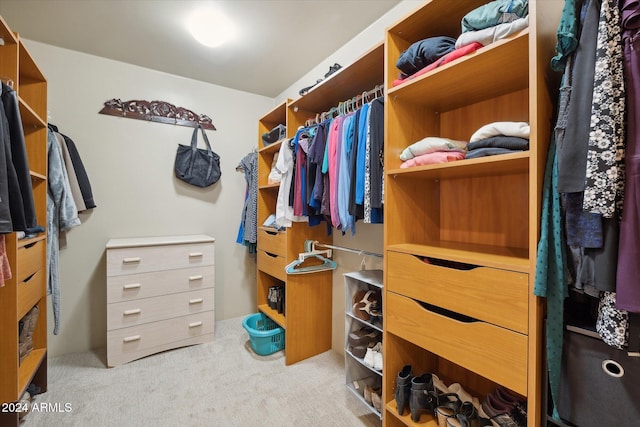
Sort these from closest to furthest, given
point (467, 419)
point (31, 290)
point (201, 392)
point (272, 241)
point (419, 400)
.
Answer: point (467, 419), point (419, 400), point (31, 290), point (201, 392), point (272, 241)

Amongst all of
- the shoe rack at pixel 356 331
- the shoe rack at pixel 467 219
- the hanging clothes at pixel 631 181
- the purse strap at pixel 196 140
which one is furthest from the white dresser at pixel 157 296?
the hanging clothes at pixel 631 181

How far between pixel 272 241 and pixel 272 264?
0.19 metres

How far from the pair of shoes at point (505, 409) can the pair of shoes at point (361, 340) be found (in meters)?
0.61

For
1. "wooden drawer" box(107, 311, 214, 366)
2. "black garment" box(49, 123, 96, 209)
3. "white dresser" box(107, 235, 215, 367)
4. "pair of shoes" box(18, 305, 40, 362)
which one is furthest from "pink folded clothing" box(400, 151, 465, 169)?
"black garment" box(49, 123, 96, 209)

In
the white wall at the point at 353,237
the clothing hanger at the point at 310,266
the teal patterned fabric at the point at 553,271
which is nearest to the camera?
the teal patterned fabric at the point at 553,271

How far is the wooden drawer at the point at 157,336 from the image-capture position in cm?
208

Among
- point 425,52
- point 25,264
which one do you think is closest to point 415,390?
point 425,52

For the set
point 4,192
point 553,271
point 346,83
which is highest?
point 346,83

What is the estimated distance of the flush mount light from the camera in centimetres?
182

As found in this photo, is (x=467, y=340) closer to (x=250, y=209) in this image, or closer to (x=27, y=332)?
(x=250, y=209)

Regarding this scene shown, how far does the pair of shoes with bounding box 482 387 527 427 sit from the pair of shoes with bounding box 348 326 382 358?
608 millimetres

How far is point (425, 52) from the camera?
117 centimetres

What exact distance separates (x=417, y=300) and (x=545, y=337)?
0.44m

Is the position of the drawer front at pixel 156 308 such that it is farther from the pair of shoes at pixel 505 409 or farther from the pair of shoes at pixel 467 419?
the pair of shoes at pixel 505 409
